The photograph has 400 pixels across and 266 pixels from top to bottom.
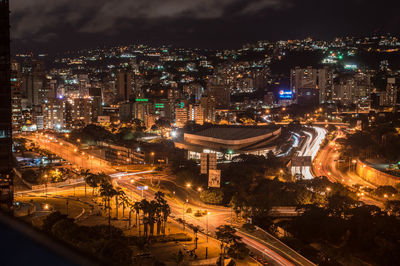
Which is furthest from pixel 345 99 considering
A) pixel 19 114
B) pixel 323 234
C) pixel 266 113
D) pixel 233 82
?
pixel 323 234

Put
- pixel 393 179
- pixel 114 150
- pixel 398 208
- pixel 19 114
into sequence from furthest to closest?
1. pixel 19 114
2. pixel 114 150
3. pixel 393 179
4. pixel 398 208

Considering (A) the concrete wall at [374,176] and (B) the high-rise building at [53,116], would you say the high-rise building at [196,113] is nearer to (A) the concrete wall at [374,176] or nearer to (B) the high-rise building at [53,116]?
(B) the high-rise building at [53,116]

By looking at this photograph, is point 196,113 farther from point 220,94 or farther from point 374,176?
point 374,176

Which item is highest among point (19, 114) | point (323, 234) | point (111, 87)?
point (111, 87)

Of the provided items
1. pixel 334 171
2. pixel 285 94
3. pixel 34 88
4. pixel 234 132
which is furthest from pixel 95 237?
pixel 34 88

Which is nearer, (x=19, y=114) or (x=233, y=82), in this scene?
(x=19, y=114)

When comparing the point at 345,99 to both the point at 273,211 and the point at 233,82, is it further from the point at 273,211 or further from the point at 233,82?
the point at 273,211
